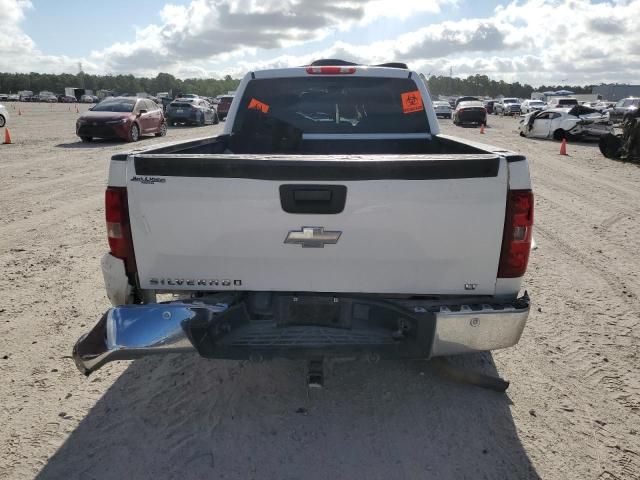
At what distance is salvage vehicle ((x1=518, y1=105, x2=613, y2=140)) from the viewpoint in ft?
72.0

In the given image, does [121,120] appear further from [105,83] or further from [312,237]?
[105,83]

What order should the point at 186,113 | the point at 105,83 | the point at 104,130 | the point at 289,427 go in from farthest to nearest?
1. the point at 105,83
2. the point at 186,113
3. the point at 104,130
4. the point at 289,427

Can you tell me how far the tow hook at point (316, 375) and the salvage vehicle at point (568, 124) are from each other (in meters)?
22.0

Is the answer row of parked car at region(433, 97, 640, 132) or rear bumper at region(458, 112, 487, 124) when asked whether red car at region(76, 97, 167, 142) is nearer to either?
row of parked car at region(433, 97, 640, 132)

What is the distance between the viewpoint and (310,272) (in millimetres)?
2797

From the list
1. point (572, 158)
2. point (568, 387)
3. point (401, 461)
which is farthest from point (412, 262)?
point (572, 158)

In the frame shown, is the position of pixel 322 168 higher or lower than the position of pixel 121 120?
higher

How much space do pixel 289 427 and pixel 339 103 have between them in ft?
9.91

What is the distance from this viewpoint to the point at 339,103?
481 centimetres

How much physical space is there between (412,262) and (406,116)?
93.6 inches

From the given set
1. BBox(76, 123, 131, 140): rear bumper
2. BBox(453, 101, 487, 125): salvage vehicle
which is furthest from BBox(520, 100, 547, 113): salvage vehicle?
BBox(76, 123, 131, 140): rear bumper

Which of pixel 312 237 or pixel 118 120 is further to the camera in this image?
pixel 118 120

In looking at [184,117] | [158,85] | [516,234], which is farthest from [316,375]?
[158,85]

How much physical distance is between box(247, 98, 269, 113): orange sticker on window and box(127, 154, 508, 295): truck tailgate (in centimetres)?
218
